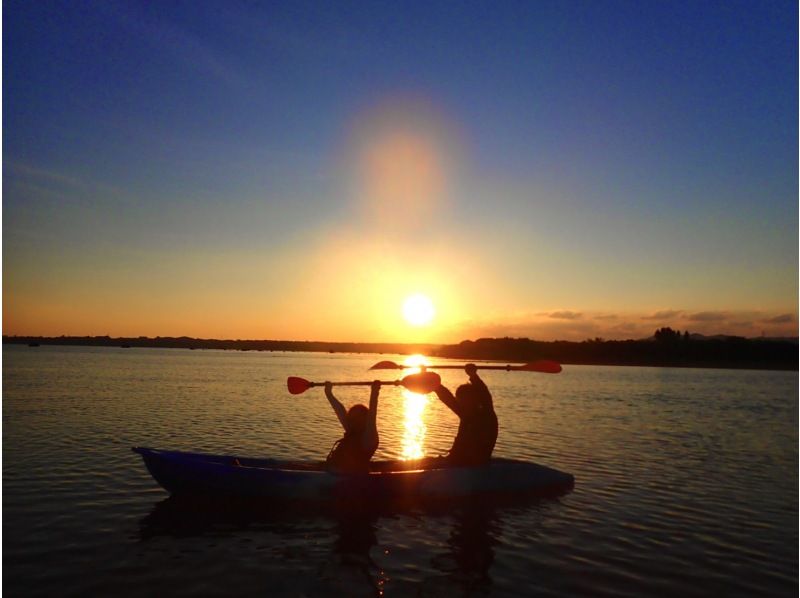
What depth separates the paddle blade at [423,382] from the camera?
13.4 meters

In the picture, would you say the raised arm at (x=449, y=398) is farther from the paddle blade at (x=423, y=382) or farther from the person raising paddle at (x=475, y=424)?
the paddle blade at (x=423, y=382)

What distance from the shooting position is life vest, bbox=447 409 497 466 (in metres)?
12.9

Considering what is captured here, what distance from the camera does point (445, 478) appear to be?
12102 millimetres

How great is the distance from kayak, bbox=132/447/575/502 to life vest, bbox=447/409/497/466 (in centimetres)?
32

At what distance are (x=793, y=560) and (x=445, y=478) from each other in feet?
20.3

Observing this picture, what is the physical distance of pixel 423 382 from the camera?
13508mm

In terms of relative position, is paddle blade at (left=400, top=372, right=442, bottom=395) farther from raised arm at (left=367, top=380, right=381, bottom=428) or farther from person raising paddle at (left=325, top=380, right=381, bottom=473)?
person raising paddle at (left=325, top=380, right=381, bottom=473)

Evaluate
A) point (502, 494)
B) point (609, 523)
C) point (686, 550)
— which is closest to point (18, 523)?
point (502, 494)

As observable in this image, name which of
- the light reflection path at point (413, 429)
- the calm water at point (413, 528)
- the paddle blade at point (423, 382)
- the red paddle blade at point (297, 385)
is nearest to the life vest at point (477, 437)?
the paddle blade at point (423, 382)

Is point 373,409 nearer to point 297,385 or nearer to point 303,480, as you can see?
point 303,480

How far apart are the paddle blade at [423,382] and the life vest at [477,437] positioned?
103cm

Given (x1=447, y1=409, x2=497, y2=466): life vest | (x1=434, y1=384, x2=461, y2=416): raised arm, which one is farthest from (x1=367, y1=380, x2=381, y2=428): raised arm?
(x1=447, y1=409, x2=497, y2=466): life vest

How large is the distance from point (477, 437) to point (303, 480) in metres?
4.10

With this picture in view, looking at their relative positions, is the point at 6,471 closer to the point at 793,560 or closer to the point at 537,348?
the point at 793,560
